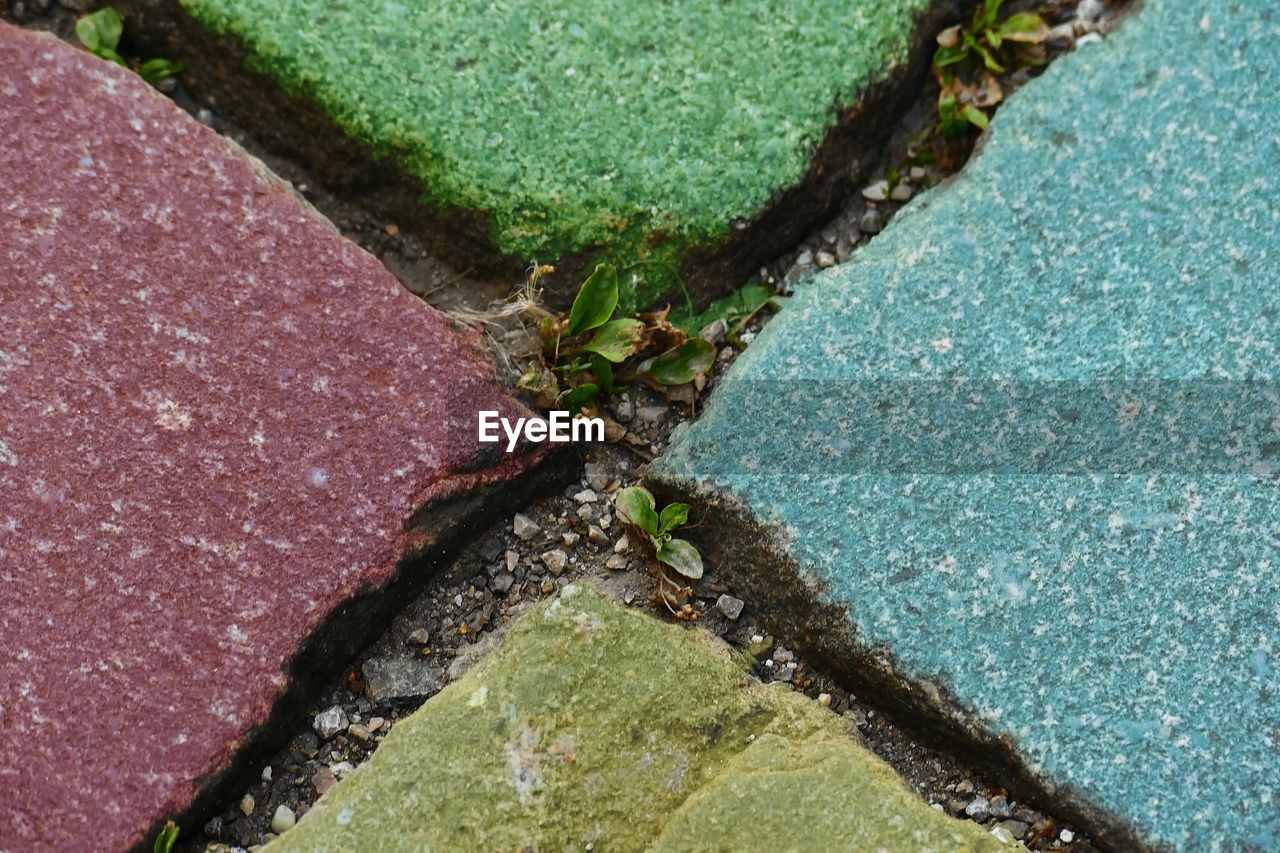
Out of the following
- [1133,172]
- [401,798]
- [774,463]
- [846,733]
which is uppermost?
[1133,172]

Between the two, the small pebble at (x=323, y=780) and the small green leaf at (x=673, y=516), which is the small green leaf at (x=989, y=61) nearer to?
the small green leaf at (x=673, y=516)

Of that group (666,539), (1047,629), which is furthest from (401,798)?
(1047,629)

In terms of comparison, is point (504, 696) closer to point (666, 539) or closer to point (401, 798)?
point (401, 798)

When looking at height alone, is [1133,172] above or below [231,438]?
above

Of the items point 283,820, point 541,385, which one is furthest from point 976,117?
point 283,820

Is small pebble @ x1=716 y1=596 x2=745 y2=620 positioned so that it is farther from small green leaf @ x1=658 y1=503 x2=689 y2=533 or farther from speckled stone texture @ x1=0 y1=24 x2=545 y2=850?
speckled stone texture @ x1=0 y1=24 x2=545 y2=850

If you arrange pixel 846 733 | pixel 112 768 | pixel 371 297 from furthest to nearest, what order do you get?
1. pixel 371 297
2. pixel 846 733
3. pixel 112 768

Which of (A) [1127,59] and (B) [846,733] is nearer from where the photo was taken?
(B) [846,733]
